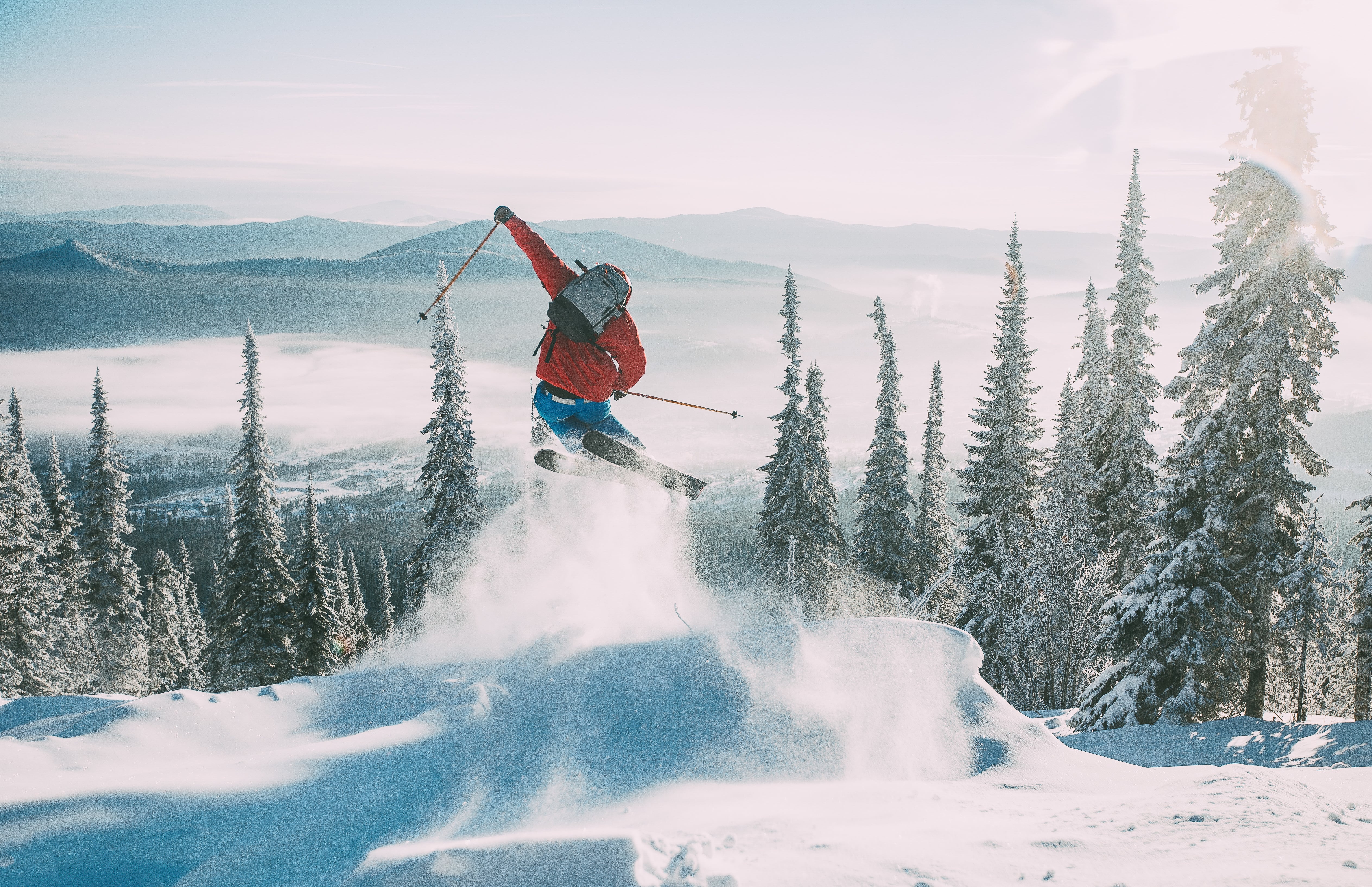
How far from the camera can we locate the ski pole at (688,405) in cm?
1002

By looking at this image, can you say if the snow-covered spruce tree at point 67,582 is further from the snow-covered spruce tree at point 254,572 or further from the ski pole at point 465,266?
the ski pole at point 465,266

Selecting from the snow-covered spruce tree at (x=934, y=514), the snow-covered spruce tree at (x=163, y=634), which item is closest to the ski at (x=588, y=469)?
the snow-covered spruce tree at (x=934, y=514)

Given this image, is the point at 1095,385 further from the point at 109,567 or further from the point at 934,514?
the point at 109,567

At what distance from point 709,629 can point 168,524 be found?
563 feet

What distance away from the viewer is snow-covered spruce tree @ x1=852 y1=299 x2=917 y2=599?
32625 mm

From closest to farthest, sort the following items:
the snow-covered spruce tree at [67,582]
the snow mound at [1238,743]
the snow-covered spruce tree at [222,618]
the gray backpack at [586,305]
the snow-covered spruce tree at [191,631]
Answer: the gray backpack at [586,305], the snow mound at [1238,743], the snow-covered spruce tree at [222,618], the snow-covered spruce tree at [67,582], the snow-covered spruce tree at [191,631]

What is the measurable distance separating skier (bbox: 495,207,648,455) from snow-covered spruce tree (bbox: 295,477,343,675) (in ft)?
77.2

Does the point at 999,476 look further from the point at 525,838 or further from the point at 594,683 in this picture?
the point at 525,838

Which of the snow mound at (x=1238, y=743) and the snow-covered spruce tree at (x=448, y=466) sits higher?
the snow-covered spruce tree at (x=448, y=466)

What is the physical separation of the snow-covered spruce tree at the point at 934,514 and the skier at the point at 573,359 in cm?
2577

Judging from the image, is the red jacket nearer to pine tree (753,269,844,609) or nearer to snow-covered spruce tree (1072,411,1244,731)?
snow-covered spruce tree (1072,411,1244,731)

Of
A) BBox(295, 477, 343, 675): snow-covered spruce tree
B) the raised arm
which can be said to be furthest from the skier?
BBox(295, 477, 343, 675): snow-covered spruce tree

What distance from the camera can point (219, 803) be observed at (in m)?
4.30

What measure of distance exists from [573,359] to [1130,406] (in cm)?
2201
